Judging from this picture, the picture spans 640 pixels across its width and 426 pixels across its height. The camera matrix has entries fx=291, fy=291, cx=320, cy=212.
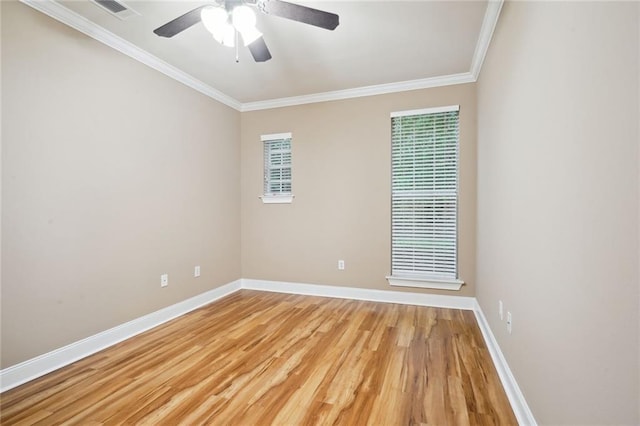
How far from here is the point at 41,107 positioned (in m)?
2.08

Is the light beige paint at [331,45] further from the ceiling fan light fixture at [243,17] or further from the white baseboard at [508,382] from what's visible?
the white baseboard at [508,382]

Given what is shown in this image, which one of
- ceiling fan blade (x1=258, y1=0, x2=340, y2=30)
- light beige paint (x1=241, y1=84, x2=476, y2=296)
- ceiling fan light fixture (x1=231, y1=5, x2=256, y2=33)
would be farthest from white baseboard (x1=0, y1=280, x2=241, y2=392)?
ceiling fan blade (x1=258, y1=0, x2=340, y2=30)

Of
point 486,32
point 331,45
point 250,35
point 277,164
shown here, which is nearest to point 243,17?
point 250,35

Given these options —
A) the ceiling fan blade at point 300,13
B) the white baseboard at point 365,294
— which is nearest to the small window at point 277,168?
the white baseboard at point 365,294

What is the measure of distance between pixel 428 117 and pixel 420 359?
2.67 metres

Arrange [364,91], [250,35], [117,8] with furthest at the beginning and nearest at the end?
[364,91] → [117,8] → [250,35]

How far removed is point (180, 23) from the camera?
195 centimetres

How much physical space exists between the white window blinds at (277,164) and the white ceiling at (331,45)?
2.28ft

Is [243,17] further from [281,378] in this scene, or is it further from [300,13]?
[281,378]

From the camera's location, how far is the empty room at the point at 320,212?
1.03 metres

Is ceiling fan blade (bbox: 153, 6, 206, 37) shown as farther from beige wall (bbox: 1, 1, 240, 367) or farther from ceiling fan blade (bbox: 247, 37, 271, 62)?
beige wall (bbox: 1, 1, 240, 367)

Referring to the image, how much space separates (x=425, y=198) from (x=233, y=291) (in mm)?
2896

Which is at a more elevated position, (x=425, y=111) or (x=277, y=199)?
(x=425, y=111)

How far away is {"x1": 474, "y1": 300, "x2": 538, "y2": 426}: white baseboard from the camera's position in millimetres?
1512
